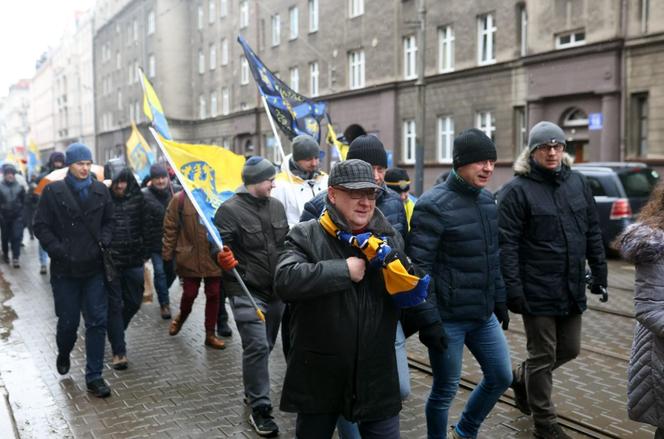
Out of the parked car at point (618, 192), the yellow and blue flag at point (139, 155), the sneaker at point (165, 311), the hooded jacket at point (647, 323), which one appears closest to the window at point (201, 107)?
the yellow and blue flag at point (139, 155)

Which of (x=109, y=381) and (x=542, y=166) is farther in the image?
(x=109, y=381)

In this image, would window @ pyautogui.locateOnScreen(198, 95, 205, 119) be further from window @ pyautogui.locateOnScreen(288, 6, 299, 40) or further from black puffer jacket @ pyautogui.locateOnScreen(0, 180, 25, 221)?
black puffer jacket @ pyautogui.locateOnScreen(0, 180, 25, 221)

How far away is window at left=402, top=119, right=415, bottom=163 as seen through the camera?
28.6 meters

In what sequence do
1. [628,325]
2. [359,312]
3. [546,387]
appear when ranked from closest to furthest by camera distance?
1. [359,312]
2. [546,387]
3. [628,325]

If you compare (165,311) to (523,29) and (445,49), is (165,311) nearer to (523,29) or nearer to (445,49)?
(523,29)

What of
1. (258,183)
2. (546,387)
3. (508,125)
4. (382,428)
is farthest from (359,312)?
(508,125)

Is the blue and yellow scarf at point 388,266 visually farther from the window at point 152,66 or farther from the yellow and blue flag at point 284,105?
the window at point 152,66

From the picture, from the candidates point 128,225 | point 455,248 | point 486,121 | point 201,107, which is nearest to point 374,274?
point 455,248

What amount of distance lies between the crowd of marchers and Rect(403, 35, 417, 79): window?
22.0 meters

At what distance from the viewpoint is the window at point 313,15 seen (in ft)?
113

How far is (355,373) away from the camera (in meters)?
3.10

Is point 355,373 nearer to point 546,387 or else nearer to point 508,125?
point 546,387

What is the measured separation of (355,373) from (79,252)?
10.8 feet

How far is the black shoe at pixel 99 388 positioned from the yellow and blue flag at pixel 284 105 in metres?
4.45
